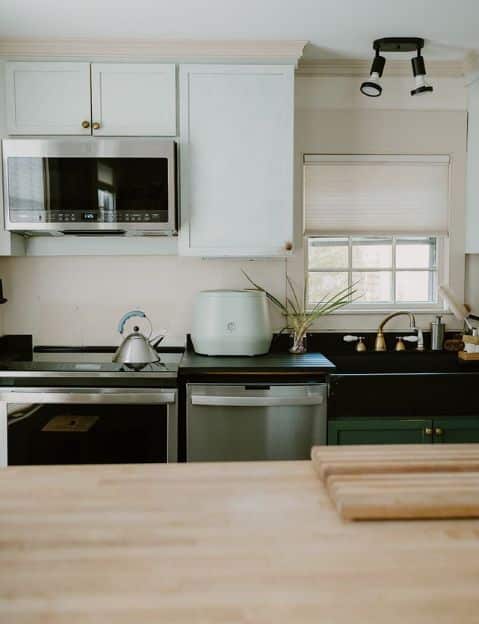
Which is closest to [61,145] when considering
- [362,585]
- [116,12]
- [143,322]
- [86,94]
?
[86,94]

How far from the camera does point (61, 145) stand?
110 inches

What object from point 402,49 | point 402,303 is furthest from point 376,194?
point 402,49

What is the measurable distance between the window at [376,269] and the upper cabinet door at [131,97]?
1.12 m

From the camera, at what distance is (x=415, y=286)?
343 centimetres

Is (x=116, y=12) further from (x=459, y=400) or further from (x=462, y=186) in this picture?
(x=459, y=400)

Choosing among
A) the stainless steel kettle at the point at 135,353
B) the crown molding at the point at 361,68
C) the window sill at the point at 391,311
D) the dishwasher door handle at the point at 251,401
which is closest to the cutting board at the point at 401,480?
the dishwasher door handle at the point at 251,401

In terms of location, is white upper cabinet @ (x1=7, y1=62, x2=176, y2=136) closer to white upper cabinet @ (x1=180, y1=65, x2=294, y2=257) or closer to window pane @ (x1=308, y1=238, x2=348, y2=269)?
white upper cabinet @ (x1=180, y1=65, x2=294, y2=257)

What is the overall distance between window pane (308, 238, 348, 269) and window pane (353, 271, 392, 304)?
122mm

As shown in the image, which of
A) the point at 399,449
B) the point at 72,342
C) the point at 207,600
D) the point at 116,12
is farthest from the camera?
the point at 72,342

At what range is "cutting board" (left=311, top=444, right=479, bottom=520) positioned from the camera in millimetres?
966

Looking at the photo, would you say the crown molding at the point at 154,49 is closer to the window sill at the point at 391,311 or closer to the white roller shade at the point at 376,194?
the white roller shade at the point at 376,194

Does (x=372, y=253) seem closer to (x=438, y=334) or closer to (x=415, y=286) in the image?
(x=415, y=286)

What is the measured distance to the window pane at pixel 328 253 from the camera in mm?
3381

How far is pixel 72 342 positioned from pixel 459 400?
207 cm
